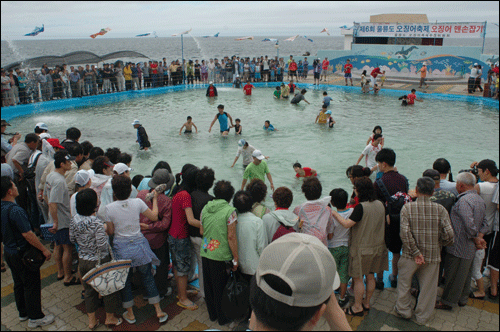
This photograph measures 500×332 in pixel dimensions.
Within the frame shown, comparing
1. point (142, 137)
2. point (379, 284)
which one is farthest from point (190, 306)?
point (142, 137)

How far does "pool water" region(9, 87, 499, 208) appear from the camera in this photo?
36.0 ft

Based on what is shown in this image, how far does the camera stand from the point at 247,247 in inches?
160

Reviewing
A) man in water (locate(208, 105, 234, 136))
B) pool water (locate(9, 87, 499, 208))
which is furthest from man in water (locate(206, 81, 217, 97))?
man in water (locate(208, 105, 234, 136))

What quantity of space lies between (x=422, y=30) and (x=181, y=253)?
95.2 ft

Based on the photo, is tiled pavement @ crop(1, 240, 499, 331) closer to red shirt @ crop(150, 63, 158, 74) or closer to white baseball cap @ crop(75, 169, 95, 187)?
white baseball cap @ crop(75, 169, 95, 187)

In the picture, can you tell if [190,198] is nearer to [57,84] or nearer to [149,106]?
[149,106]

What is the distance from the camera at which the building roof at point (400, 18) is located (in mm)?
31844

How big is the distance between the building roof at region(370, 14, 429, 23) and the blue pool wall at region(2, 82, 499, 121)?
447 inches

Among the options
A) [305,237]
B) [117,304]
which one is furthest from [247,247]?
[305,237]

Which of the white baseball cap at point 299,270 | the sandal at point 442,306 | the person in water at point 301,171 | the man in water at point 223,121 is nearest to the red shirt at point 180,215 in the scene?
the white baseball cap at point 299,270

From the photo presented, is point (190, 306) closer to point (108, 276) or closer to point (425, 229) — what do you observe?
point (108, 276)

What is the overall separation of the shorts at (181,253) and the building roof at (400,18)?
32.7 metres

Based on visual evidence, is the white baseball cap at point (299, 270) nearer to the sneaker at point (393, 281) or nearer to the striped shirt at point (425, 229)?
the striped shirt at point (425, 229)

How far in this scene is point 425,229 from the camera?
13.4ft
